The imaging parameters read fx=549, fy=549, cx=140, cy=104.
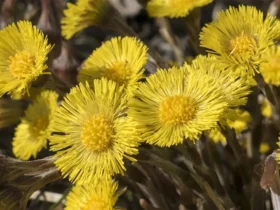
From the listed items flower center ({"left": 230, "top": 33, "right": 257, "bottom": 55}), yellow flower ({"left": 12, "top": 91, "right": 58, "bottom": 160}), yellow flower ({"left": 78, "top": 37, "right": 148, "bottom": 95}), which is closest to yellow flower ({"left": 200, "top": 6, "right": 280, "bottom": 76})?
flower center ({"left": 230, "top": 33, "right": 257, "bottom": 55})

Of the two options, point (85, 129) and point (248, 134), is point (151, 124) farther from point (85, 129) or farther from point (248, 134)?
point (248, 134)

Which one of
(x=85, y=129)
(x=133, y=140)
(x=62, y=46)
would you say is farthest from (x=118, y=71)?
(x=62, y=46)

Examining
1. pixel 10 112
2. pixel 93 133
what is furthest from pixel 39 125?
pixel 93 133

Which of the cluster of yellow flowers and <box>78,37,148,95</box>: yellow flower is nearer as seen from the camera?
the cluster of yellow flowers

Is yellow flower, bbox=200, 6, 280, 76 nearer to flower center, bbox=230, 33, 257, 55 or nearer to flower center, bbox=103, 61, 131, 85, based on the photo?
flower center, bbox=230, 33, 257, 55

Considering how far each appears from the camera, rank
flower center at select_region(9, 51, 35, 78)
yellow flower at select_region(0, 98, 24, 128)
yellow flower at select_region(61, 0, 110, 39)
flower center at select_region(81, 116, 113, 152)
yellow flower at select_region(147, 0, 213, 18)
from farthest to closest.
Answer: yellow flower at select_region(0, 98, 24, 128)
yellow flower at select_region(61, 0, 110, 39)
yellow flower at select_region(147, 0, 213, 18)
flower center at select_region(9, 51, 35, 78)
flower center at select_region(81, 116, 113, 152)

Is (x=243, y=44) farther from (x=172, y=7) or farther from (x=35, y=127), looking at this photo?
(x=35, y=127)

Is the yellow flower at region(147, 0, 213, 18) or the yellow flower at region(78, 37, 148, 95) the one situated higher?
the yellow flower at region(147, 0, 213, 18)

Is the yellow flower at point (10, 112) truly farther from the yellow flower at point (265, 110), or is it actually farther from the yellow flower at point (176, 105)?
the yellow flower at point (265, 110)
